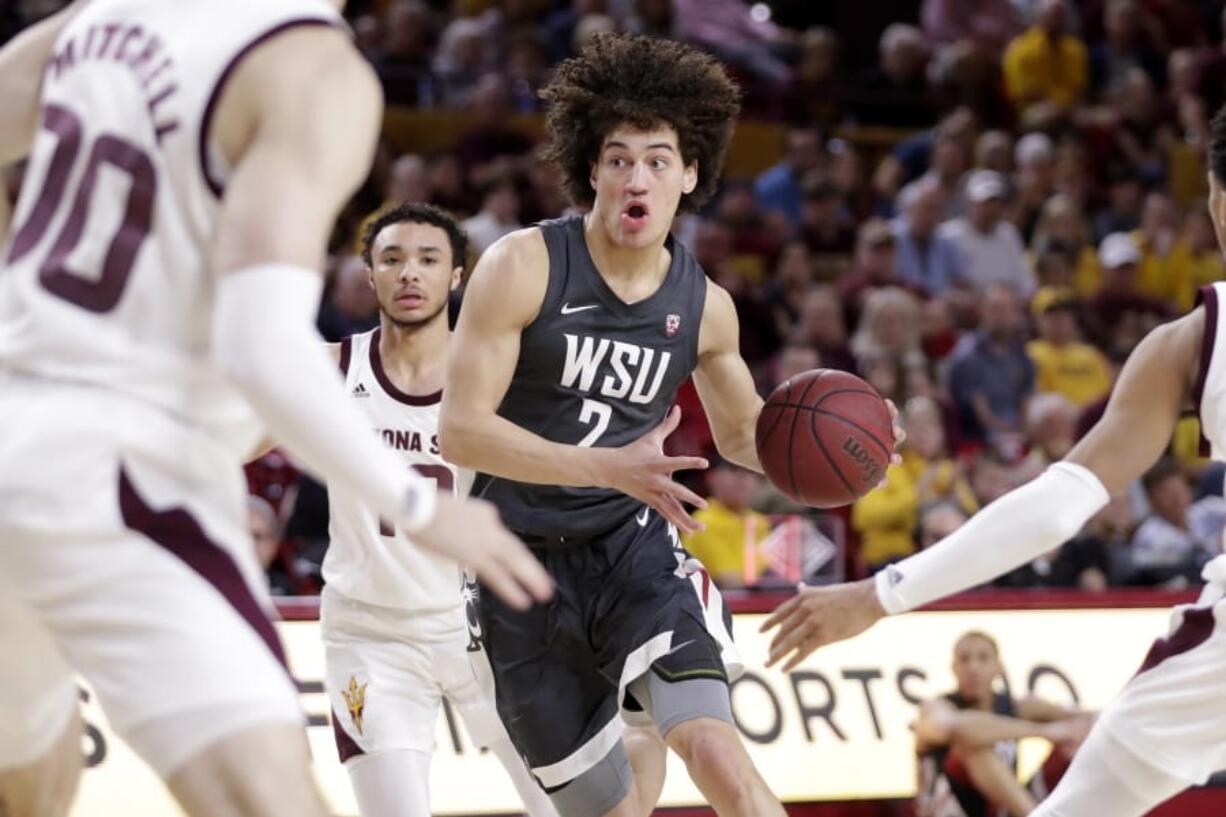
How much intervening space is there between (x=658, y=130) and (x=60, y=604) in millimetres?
2542

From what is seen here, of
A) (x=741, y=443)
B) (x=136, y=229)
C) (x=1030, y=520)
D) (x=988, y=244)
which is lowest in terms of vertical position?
(x=988, y=244)

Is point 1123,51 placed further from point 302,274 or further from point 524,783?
point 302,274

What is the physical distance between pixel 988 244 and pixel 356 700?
24.4 feet

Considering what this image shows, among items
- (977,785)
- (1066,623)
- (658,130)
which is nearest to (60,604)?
(658,130)

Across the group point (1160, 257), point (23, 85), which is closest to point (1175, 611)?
point (23, 85)

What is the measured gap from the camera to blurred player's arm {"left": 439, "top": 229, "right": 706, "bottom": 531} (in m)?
4.27

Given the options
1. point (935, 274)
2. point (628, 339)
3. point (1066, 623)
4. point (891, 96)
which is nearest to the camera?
point (628, 339)

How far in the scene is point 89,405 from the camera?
9.20ft

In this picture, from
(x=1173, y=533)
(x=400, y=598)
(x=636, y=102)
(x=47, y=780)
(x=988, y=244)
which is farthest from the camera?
(x=988, y=244)

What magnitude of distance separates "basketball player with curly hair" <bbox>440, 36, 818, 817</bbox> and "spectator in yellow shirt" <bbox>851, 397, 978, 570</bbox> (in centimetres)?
407

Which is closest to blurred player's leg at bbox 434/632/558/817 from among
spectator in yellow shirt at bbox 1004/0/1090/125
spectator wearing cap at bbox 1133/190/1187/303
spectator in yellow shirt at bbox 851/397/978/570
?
spectator in yellow shirt at bbox 851/397/978/570

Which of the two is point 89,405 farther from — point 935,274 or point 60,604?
A: point 935,274

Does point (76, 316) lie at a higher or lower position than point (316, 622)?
higher

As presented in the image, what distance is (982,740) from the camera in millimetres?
6762
